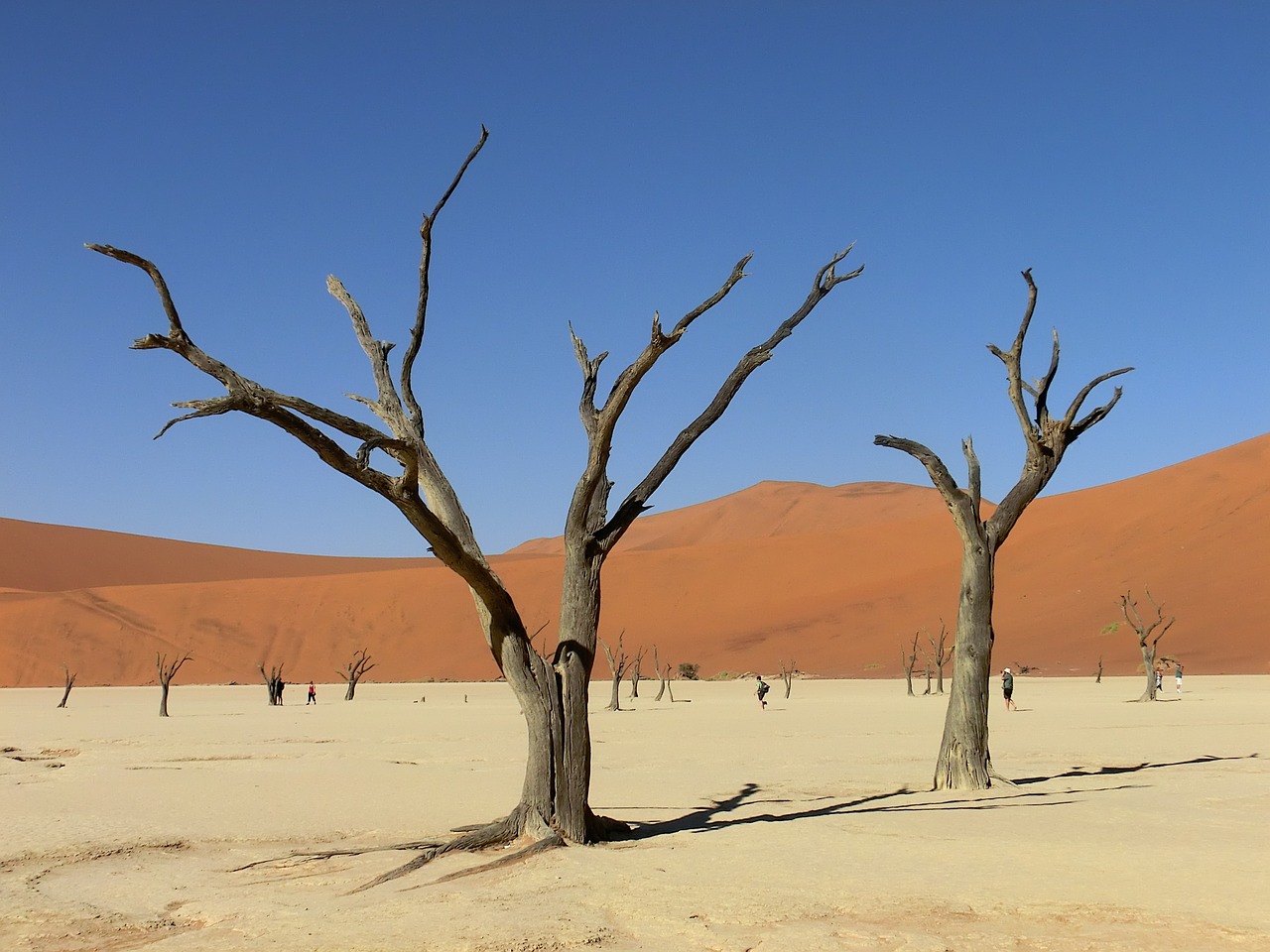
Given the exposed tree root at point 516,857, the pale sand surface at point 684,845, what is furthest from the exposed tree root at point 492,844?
the pale sand surface at point 684,845

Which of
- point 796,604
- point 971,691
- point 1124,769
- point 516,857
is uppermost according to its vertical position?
point 796,604

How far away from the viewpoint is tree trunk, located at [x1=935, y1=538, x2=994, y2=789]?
500 inches

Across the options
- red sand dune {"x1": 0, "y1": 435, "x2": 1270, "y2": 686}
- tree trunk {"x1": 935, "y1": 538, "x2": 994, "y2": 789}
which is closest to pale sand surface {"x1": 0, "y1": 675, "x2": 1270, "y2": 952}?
tree trunk {"x1": 935, "y1": 538, "x2": 994, "y2": 789}

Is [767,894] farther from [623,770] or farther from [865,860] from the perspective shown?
[623,770]

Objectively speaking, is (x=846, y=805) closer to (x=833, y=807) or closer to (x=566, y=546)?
(x=833, y=807)

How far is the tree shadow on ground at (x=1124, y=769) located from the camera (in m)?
14.3

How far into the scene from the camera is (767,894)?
7332 mm

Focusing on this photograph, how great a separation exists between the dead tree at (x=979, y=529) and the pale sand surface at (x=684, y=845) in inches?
21.4

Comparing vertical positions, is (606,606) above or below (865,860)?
above

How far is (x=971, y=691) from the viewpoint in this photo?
12789 mm

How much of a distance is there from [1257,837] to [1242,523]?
56171 millimetres

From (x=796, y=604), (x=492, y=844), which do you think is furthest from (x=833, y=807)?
(x=796, y=604)

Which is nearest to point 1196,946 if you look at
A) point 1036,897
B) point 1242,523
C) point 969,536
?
point 1036,897

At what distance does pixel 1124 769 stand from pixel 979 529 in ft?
15.1
